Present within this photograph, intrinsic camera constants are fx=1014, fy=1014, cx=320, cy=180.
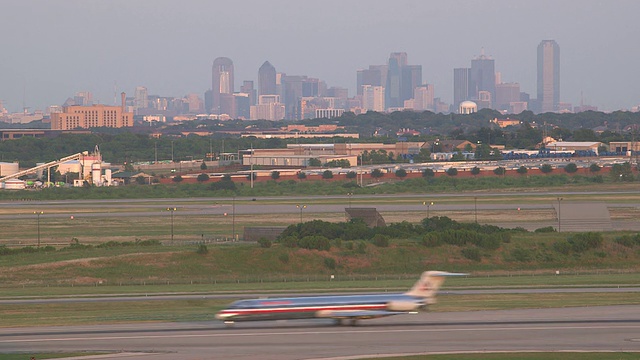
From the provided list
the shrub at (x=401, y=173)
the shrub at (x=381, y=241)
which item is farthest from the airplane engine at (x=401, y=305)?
the shrub at (x=401, y=173)

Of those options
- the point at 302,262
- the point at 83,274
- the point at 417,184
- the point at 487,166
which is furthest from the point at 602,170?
the point at 83,274

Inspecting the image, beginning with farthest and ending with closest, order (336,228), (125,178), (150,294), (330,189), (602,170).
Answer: (125,178) → (602,170) → (330,189) → (336,228) → (150,294)

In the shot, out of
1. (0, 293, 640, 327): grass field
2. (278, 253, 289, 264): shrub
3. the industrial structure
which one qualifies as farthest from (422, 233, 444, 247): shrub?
the industrial structure

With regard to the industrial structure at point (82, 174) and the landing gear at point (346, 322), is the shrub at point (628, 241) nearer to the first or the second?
the landing gear at point (346, 322)

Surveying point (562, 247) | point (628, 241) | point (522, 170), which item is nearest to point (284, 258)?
point (562, 247)

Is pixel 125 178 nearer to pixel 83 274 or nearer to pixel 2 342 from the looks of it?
pixel 83 274

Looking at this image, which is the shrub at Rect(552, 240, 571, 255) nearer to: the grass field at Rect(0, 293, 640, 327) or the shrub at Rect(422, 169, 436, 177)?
the grass field at Rect(0, 293, 640, 327)
